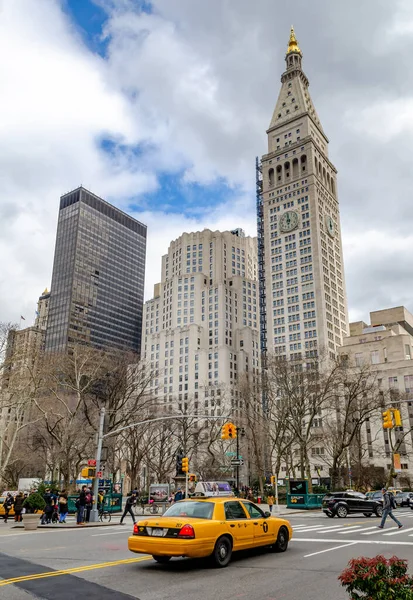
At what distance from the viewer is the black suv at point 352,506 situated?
27.9 metres

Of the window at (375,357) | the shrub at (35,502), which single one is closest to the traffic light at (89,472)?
the shrub at (35,502)

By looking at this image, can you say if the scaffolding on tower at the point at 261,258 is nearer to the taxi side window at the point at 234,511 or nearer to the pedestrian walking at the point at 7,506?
the pedestrian walking at the point at 7,506

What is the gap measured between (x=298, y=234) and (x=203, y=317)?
3997 centimetres

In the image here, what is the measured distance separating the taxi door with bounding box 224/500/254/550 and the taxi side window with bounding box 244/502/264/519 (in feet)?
0.90

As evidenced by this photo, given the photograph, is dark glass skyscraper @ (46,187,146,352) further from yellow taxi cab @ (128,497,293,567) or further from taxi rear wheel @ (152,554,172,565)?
taxi rear wheel @ (152,554,172,565)

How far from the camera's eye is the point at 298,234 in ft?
395

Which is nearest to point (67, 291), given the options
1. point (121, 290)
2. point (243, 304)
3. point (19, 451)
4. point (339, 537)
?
point (121, 290)

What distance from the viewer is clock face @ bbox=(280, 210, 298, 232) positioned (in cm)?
12112

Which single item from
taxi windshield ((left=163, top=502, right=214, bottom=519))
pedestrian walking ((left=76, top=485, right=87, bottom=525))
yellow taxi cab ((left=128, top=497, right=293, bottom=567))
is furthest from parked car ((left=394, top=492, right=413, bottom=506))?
taxi windshield ((left=163, top=502, right=214, bottom=519))

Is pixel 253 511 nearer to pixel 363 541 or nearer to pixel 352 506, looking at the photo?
pixel 363 541

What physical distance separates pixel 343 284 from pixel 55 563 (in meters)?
122

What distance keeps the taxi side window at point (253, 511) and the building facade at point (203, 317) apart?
105501 mm

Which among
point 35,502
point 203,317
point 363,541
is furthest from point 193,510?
point 203,317

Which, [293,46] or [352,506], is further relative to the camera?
[293,46]
